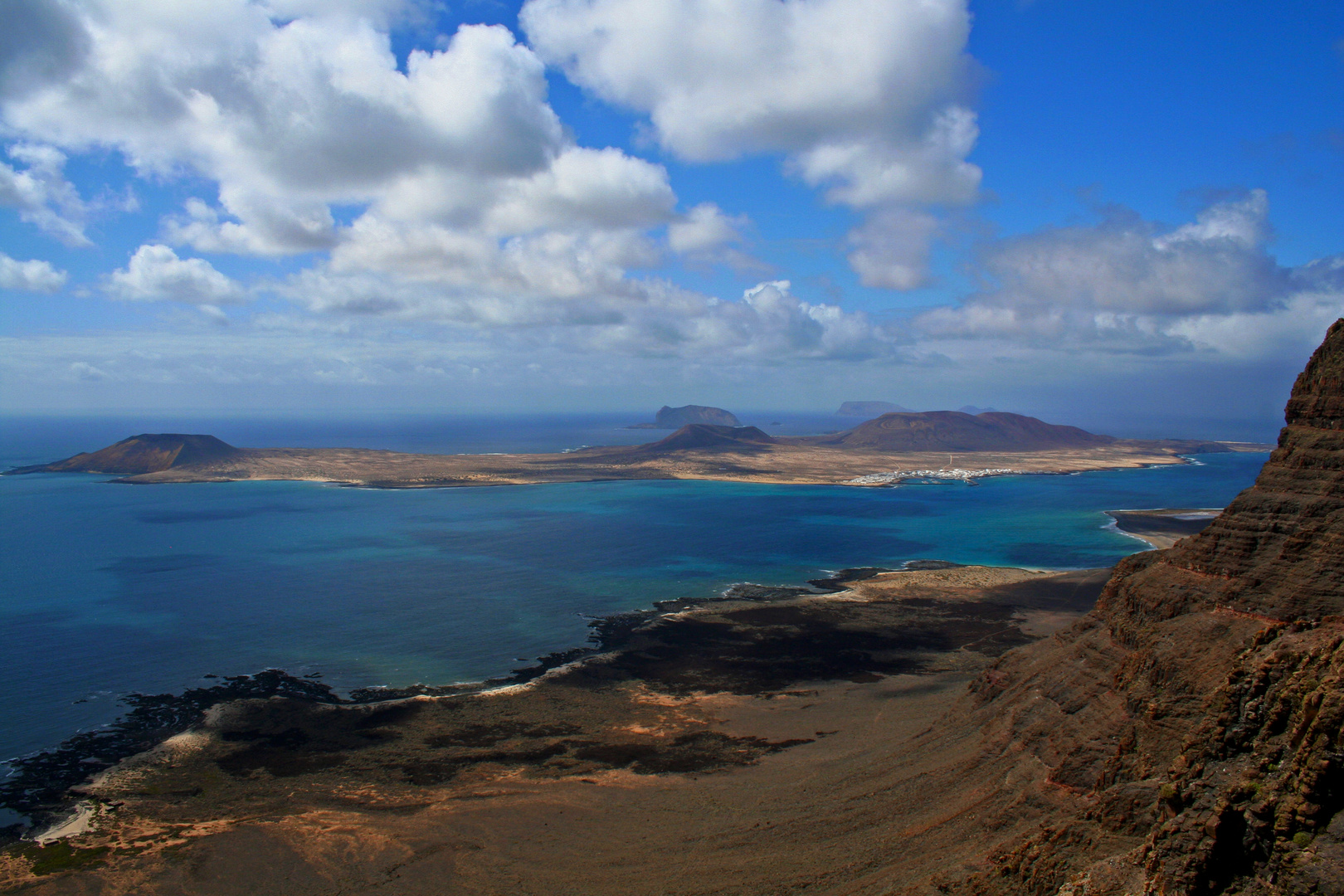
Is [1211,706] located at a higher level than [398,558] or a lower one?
higher

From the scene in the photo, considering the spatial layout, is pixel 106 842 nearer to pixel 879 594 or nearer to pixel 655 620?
pixel 655 620

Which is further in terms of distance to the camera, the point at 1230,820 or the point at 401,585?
the point at 401,585

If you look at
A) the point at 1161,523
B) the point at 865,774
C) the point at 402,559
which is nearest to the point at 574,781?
the point at 865,774

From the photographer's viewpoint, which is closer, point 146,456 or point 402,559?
point 402,559

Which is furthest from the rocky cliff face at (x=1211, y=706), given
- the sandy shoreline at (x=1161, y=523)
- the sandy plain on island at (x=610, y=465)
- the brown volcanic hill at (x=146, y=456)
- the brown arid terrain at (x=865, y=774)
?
the brown volcanic hill at (x=146, y=456)

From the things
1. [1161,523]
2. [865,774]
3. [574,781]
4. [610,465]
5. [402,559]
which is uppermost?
[610,465]

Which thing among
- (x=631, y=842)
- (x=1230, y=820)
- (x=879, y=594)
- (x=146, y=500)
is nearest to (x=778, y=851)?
(x=631, y=842)

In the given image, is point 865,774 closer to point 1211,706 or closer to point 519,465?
point 1211,706
